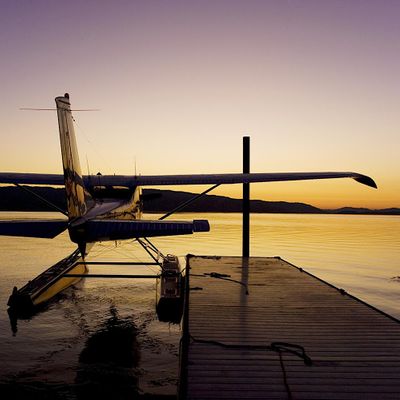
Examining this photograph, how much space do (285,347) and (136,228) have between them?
464cm

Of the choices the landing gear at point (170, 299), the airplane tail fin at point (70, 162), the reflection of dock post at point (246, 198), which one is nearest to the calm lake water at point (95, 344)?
the landing gear at point (170, 299)

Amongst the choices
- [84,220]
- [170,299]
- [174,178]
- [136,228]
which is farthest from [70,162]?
[174,178]

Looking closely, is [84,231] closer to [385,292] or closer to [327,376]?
[327,376]

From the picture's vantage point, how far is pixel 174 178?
16.1 meters

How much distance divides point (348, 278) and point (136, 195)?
42.6ft

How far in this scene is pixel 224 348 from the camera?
6180 millimetres

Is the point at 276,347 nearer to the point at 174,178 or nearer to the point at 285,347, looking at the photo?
the point at 285,347

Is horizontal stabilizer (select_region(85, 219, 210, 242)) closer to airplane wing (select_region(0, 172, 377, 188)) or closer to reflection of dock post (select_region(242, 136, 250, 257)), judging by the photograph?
airplane wing (select_region(0, 172, 377, 188))

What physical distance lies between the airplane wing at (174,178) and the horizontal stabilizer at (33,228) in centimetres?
471

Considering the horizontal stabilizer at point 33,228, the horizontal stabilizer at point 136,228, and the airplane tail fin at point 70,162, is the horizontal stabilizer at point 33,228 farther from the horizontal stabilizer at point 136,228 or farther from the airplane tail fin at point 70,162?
the horizontal stabilizer at point 136,228

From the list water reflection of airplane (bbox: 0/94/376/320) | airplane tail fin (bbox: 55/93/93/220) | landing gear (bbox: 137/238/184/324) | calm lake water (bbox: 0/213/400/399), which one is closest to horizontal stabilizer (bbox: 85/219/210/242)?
water reflection of airplane (bbox: 0/94/376/320)

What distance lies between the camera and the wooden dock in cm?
492

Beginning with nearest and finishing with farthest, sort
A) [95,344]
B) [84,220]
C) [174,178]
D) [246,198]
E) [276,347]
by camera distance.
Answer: [276,347], [95,344], [84,220], [174,178], [246,198]

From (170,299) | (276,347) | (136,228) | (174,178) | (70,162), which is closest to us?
(276,347)
